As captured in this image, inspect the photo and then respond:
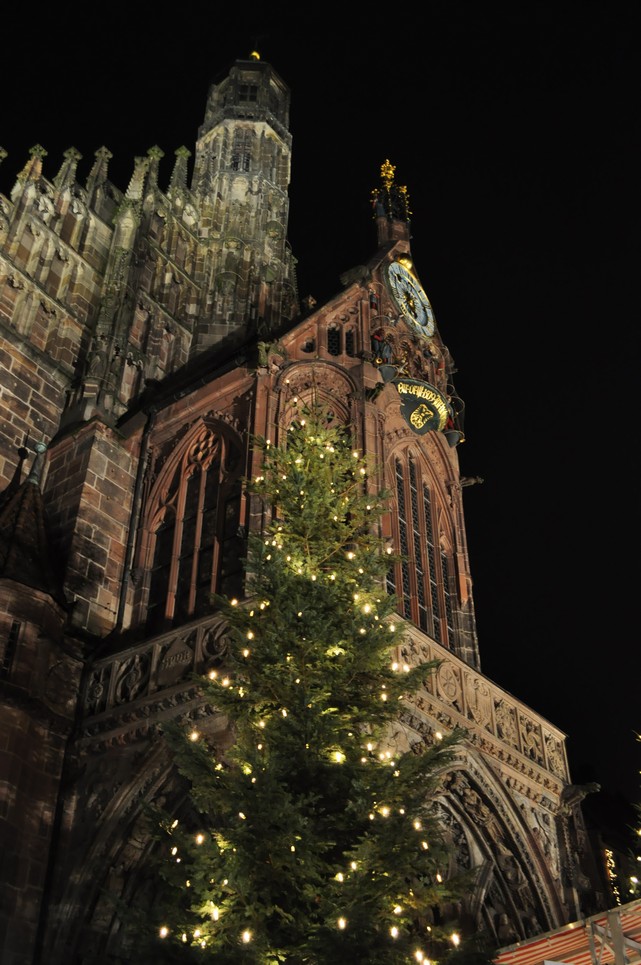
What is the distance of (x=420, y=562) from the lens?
70.9 ft

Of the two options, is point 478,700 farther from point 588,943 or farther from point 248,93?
point 248,93

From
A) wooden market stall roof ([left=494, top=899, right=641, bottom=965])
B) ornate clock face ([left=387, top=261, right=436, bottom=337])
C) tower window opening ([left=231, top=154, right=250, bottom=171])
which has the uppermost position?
tower window opening ([left=231, top=154, right=250, bottom=171])

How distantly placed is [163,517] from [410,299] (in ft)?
28.8

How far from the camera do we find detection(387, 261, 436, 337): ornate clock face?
25828 mm

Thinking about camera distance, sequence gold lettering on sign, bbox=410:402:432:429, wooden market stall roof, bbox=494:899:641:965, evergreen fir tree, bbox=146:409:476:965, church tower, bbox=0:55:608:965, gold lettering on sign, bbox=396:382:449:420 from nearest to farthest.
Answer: evergreen fir tree, bbox=146:409:476:965 → wooden market stall roof, bbox=494:899:641:965 → church tower, bbox=0:55:608:965 → gold lettering on sign, bbox=396:382:449:420 → gold lettering on sign, bbox=410:402:432:429

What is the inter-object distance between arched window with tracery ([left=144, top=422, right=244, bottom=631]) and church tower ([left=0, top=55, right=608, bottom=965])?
0.05 metres

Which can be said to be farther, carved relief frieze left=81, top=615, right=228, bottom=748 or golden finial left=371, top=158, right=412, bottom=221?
golden finial left=371, top=158, right=412, bottom=221

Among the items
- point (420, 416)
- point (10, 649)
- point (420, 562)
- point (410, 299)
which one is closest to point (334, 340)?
point (420, 416)

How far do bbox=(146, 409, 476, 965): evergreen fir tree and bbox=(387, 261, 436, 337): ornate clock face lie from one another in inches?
464

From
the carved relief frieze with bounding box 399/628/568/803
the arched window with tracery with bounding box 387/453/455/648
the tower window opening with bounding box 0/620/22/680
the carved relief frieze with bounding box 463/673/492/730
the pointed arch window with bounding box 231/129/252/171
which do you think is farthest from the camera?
the pointed arch window with bounding box 231/129/252/171

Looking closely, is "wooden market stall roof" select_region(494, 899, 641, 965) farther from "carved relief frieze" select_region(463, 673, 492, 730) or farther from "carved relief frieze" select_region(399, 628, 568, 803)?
"carved relief frieze" select_region(463, 673, 492, 730)

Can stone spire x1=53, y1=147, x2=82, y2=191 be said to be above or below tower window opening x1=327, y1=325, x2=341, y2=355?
above

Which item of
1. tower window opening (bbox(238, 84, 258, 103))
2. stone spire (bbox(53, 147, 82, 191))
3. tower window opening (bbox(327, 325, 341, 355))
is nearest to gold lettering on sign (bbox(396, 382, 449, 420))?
tower window opening (bbox(327, 325, 341, 355))

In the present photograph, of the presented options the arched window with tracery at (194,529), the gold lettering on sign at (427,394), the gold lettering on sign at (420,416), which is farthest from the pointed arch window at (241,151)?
the arched window with tracery at (194,529)
